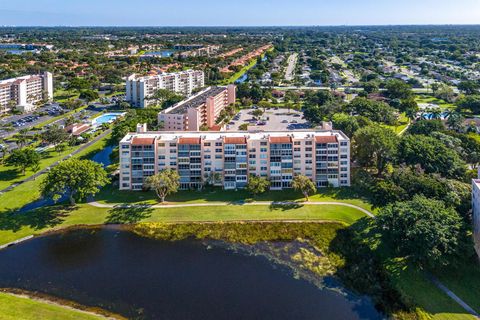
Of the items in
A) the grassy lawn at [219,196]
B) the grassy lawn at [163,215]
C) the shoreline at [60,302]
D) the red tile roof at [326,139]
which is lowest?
the shoreline at [60,302]

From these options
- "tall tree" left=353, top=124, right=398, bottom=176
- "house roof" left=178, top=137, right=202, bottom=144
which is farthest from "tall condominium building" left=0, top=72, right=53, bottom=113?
"tall tree" left=353, top=124, right=398, bottom=176

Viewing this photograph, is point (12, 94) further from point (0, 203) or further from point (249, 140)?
point (249, 140)

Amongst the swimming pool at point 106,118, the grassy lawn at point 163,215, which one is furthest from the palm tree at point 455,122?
the swimming pool at point 106,118

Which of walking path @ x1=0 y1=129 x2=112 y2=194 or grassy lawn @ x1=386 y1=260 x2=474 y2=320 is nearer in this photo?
grassy lawn @ x1=386 y1=260 x2=474 y2=320

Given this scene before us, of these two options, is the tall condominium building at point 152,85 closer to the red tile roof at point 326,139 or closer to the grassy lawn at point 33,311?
the red tile roof at point 326,139

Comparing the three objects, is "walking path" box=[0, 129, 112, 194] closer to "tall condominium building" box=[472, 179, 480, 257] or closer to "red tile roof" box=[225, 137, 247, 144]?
"red tile roof" box=[225, 137, 247, 144]

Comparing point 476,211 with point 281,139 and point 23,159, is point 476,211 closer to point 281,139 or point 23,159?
Answer: point 281,139

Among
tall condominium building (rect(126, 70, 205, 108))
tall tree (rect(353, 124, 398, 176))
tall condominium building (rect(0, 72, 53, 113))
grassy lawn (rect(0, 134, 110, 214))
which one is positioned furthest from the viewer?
tall condominium building (rect(126, 70, 205, 108))
